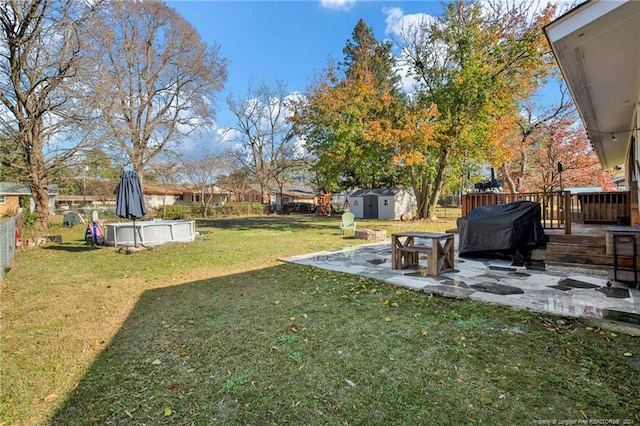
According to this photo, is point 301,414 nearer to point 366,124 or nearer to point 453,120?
point 453,120

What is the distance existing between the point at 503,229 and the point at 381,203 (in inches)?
663

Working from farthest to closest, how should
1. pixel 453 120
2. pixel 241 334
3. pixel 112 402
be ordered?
1. pixel 453 120
2. pixel 241 334
3. pixel 112 402

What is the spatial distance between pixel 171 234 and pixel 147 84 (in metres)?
15.1

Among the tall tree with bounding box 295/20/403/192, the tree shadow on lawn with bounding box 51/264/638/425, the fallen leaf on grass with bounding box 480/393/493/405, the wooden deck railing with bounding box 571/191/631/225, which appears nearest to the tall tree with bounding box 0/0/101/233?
the tall tree with bounding box 295/20/403/192

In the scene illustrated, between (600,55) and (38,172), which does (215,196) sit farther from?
(600,55)

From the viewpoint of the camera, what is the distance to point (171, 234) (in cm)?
1027

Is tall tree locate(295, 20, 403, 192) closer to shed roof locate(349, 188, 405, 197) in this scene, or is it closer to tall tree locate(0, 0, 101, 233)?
shed roof locate(349, 188, 405, 197)

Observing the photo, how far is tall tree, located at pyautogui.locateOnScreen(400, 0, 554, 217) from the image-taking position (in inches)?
A: 491

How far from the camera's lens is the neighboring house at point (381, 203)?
2236cm

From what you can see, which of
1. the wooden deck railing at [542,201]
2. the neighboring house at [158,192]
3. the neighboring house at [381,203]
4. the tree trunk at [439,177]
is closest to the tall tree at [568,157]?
the tree trunk at [439,177]

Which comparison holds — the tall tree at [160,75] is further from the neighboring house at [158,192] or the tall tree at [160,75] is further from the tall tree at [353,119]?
the neighboring house at [158,192]

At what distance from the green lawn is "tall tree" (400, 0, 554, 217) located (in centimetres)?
1150

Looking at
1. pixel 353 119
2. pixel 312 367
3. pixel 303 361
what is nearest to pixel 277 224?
pixel 353 119

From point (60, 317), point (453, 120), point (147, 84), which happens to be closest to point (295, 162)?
point (147, 84)
